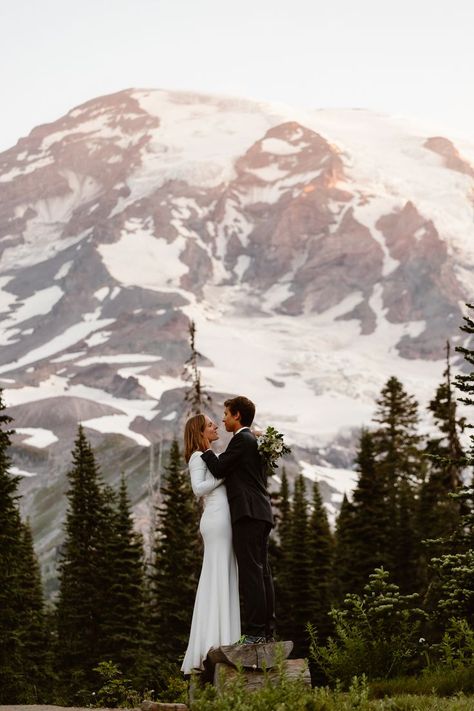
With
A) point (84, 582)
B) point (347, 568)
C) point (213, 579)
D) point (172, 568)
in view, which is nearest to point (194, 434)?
point (213, 579)

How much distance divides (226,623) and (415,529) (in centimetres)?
4257

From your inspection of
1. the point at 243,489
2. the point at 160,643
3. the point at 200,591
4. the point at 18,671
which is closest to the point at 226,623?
the point at 200,591

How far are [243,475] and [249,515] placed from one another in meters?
0.55

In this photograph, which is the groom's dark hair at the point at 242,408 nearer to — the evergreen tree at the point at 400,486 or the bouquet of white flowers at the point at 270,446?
the bouquet of white flowers at the point at 270,446

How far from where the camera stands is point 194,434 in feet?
44.1

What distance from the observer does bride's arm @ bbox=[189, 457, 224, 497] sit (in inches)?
516

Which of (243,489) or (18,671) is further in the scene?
(18,671)

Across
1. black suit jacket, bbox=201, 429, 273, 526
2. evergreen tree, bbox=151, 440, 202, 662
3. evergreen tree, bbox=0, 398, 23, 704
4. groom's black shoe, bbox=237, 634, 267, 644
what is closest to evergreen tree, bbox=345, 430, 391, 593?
evergreen tree, bbox=151, 440, 202, 662

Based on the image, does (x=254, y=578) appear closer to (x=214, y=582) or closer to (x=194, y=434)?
(x=214, y=582)

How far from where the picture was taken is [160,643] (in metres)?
49.5

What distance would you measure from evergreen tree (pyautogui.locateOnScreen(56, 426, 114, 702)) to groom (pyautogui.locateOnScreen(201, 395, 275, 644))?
3414 cm

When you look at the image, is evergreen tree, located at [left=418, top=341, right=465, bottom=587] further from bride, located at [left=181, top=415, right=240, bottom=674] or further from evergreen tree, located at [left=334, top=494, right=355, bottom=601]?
bride, located at [left=181, top=415, right=240, bottom=674]

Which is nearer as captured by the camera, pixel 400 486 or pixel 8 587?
pixel 8 587

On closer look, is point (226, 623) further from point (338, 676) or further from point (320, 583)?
point (320, 583)
